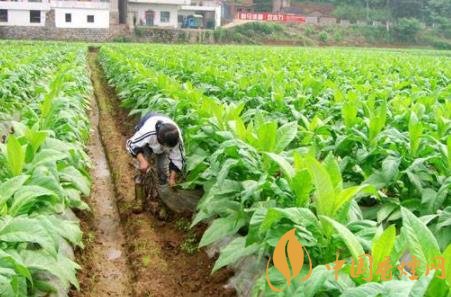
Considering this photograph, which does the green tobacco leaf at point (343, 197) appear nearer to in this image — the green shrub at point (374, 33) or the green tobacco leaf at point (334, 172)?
the green tobacco leaf at point (334, 172)

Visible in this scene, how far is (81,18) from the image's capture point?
158ft

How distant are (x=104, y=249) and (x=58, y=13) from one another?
150ft

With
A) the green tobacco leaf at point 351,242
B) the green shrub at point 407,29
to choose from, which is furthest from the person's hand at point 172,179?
the green shrub at point 407,29

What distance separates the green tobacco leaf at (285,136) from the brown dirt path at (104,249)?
1.65 m

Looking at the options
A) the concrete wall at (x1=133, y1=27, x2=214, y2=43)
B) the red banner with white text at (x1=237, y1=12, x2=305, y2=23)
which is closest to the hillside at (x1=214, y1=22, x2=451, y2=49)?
the concrete wall at (x1=133, y1=27, x2=214, y2=43)

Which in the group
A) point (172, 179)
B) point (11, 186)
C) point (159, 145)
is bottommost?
point (172, 179)

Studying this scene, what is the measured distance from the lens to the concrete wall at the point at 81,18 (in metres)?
47.4

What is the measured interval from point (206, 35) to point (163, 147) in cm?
4610

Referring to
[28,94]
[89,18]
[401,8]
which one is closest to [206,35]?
[89,18]

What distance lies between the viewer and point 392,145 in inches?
173

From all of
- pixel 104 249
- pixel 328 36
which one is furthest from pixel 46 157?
pixel 328 36

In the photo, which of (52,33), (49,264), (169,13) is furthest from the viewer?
(169,13)

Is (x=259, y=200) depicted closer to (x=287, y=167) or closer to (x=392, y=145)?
(x=287, y=167)

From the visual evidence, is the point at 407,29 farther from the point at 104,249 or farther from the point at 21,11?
the point at 104,249
